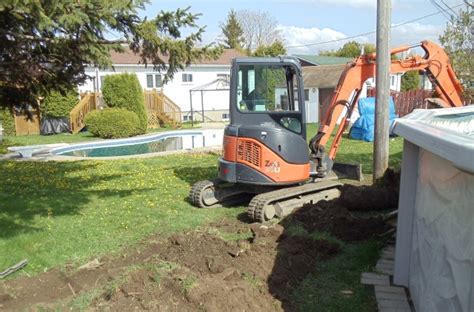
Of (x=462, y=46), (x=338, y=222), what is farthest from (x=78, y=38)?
(x=462, y=46)

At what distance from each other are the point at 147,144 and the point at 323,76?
14463 mm

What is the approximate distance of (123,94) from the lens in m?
25.8

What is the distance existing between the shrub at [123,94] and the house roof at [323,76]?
10.4 m

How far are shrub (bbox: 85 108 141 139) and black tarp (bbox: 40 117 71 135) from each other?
3.09 metres

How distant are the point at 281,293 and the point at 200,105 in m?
31.1

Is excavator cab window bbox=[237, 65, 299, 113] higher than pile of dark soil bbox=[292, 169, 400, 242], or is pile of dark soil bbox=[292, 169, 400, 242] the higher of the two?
excavator cab window bbox=[237, 65, 299, 113]

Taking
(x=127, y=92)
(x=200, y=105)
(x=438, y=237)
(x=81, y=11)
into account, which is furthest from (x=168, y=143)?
(x=438, y=237)

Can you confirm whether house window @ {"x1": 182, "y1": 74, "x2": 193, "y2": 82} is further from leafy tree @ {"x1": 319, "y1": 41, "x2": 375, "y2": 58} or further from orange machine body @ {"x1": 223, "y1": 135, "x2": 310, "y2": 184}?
leafy tree @ {"x1": 319, "y1": 41, "x2": 375, "y2": 58}

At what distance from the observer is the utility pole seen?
9.44m

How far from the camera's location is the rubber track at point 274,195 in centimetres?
734

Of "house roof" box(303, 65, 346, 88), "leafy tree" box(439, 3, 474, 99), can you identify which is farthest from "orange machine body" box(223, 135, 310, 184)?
"house roof" box(303, 65, 346, 88)

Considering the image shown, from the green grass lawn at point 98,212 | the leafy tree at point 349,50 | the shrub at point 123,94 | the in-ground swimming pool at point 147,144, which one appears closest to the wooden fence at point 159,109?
the shrub at point 123,94

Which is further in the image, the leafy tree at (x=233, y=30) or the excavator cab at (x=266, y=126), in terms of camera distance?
the leafy tree at (x=233, y=30)

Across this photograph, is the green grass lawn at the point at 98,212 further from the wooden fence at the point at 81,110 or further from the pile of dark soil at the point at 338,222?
the wooden fence at the point at 81,110
